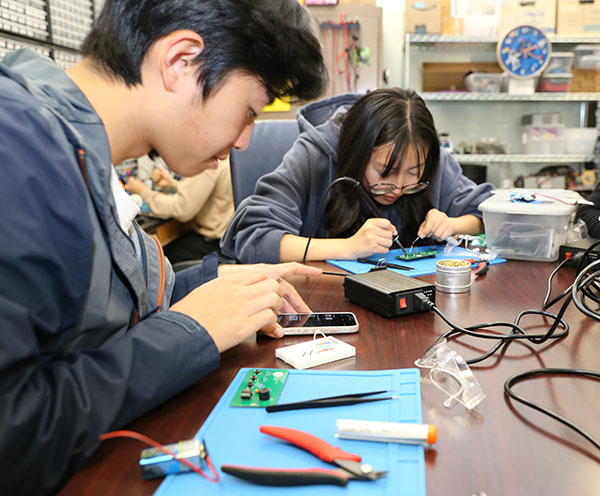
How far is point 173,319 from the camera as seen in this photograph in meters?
0.57

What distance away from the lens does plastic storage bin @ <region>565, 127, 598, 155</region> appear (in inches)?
129

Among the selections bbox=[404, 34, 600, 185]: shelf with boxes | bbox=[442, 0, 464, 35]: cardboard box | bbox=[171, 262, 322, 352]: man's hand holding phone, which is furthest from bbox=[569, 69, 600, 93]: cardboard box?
bbox=[171, 262, 322, 352]: man's hand holding phone

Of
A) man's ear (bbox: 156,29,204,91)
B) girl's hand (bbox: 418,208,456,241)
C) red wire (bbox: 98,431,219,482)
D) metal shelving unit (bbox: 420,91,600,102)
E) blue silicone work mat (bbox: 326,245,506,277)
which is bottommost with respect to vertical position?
blue silicone work mat (bbox: 326,245,506,277)

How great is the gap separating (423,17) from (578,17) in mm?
985

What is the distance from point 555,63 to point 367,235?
9.19 ft

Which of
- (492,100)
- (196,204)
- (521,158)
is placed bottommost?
(196,204)

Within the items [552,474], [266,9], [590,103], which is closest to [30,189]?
[266,9]

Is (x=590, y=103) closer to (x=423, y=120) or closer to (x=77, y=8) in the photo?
(x=423, y=120)

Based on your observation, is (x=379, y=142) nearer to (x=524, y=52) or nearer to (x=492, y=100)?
(x=524, y=52)

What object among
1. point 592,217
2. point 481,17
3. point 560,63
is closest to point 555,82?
point 560,63

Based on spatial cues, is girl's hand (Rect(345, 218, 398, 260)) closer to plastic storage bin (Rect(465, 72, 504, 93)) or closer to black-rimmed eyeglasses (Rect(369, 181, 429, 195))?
black-rimmed eyeglasses (Rect(369, 181, 429, 195))

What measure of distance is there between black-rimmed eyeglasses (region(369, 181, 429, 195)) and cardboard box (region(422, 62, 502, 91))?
2.25 metres

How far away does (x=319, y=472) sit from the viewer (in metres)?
0.39

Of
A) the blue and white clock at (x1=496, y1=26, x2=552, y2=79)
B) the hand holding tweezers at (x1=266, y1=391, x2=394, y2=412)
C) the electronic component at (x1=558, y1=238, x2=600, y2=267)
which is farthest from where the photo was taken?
the blue and white clock at (x1=496, y1=26, x2=552, y2=79)
